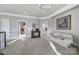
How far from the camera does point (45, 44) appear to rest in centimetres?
325

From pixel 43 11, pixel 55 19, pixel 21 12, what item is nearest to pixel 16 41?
pixel 21 12

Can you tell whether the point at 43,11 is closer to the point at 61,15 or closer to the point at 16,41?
the point at 61,15

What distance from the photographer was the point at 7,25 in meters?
4.12

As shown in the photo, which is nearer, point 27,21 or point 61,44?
point 61,44

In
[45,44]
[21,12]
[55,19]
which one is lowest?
[45,44]

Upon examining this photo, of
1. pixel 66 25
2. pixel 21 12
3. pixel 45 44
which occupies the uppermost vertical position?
pixel 21 12

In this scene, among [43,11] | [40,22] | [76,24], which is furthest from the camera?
[43,11]

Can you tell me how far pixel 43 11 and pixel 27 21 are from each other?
88 centimetres

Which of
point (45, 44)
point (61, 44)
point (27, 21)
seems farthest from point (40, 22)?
point (61, 44)
